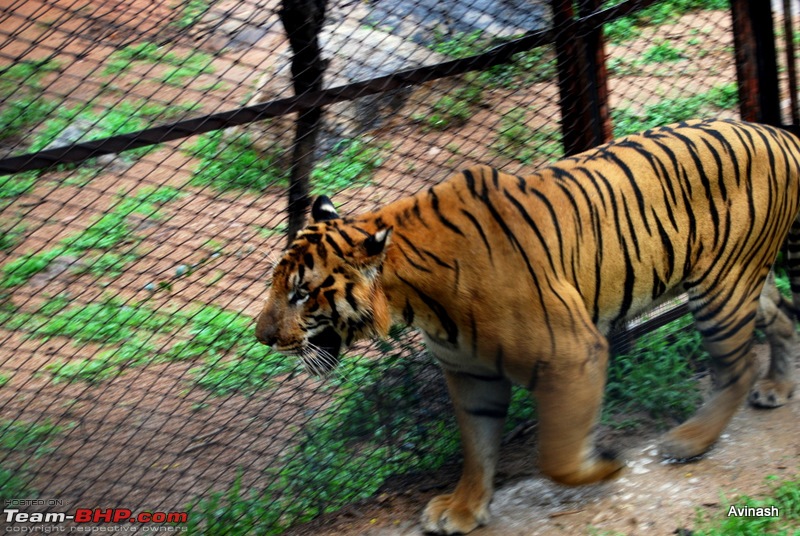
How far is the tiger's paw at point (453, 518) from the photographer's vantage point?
3.74 m

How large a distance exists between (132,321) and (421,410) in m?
2.43

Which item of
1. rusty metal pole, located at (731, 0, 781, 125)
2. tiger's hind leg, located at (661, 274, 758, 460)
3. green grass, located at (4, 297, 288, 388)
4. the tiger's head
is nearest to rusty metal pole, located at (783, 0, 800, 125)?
rusty metal pole, located at (731, 0, 781, 125)

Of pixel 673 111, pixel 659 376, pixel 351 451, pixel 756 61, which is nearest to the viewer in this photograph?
pixel 351 451

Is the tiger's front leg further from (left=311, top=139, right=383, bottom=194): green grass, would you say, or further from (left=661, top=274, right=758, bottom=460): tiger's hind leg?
(left=311, top=139, right=383, bottom=194): green grass

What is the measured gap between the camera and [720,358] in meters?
4.03

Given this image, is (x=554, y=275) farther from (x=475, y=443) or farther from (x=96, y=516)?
(x=96, y=516)

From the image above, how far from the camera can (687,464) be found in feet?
12.9

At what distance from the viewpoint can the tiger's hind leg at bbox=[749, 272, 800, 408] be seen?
437cm

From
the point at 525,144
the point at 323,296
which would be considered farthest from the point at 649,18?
the point at 323,296

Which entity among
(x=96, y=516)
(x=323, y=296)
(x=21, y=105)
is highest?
(x=323, y=296)

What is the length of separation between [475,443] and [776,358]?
1.83 m

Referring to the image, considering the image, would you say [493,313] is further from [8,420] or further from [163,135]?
[8,420]

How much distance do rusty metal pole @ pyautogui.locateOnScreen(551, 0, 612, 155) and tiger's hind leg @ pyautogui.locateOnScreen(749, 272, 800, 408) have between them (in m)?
1.30

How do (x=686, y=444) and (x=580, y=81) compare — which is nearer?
(x=686, y=444)
